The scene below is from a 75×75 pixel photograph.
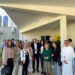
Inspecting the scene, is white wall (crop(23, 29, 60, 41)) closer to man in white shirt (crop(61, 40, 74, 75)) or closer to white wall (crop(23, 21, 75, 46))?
white wall (crop(23, 21, 75, 46))

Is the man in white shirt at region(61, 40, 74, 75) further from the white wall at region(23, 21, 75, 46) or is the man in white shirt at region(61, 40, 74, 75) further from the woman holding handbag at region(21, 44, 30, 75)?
the white wall at region(23, 21, 75, 46)

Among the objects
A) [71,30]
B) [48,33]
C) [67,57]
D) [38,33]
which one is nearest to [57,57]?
[67,57]

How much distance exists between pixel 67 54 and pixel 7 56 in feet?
7.69

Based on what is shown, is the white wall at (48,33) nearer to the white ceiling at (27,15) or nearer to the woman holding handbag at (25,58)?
the white ceiling at (27,15)

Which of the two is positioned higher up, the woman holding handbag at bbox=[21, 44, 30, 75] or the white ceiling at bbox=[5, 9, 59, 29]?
the white ceiling at bbox=[5, 9, 59, 29]

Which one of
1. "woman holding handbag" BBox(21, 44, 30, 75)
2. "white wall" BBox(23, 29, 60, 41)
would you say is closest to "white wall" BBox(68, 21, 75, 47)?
"white wall" BBox(23, 29, 60, 41)

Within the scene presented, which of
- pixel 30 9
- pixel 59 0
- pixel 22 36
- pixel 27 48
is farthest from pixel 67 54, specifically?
pixel 22 36

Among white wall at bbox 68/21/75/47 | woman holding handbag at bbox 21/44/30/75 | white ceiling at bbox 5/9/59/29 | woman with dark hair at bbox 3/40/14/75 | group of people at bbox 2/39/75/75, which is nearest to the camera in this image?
woman with dark hair at bbox 3/40/14/75

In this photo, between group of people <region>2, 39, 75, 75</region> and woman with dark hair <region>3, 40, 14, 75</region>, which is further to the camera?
group of people <region>2, 39, 75, 75</region>

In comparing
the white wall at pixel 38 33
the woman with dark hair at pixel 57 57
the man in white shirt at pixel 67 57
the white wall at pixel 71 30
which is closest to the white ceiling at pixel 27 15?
the white wall at pixel 71 30

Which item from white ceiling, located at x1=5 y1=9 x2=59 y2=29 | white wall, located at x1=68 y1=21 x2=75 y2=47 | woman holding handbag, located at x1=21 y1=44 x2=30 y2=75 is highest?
white ceiling, located at x1=5 y1=9 x2=59 y2=29

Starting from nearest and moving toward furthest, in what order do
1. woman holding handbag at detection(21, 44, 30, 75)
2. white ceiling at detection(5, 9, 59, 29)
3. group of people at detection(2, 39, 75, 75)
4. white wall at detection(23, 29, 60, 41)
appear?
group of people at detection(2, 39, 75, 75) → woman holding handbag at detection(21, 44, 30, 75) → white ceiling at detection(5, 9, 59, 29) → white wall at detection(23, 29, 60, 41)

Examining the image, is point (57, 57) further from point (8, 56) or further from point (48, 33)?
point (48, 33)

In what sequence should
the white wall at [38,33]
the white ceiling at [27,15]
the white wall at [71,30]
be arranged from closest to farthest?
1. the white ceiling at [27,15]
2. the white wall at [71,30]
3. the white wall at [38,33]
